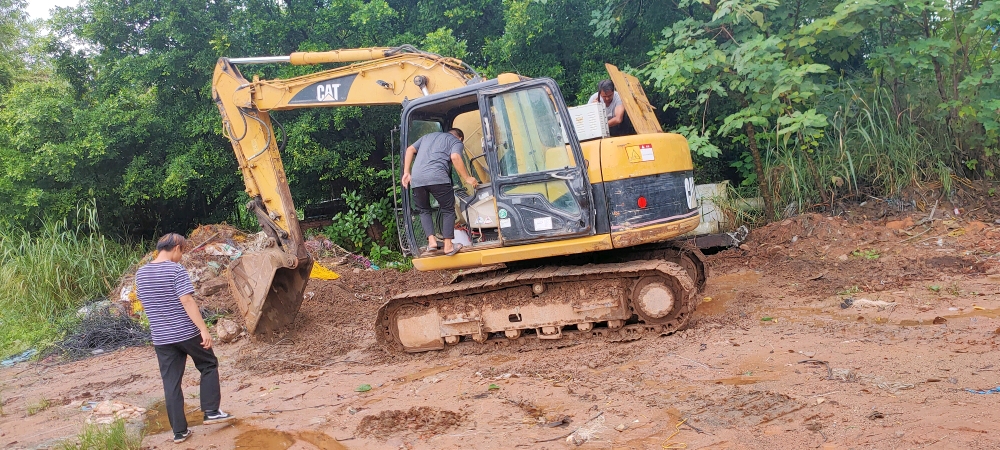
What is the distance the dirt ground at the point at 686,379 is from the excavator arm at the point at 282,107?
57 cm

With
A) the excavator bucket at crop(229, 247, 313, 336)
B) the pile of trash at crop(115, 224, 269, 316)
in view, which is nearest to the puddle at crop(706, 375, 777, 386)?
the excavator bucket at crop(229, 247, 313, 336)

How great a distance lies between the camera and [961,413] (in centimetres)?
363

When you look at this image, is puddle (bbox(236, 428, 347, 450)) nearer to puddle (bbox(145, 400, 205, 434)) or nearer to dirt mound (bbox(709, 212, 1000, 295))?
puddle (bbox(145, 400, 205, 434))

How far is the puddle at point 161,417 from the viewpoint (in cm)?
524

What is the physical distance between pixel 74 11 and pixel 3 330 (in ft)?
17.8

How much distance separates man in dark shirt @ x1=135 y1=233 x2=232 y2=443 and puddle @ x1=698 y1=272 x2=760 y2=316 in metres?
4.66

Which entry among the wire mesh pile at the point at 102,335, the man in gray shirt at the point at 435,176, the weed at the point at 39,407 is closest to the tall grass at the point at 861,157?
the man in gray shirt at the point at 435,176

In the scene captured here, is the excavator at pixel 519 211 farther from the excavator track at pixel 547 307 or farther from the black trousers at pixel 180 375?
the black trousers at pixel 180 375

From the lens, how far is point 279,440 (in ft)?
15.2

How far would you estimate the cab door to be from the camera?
600cm

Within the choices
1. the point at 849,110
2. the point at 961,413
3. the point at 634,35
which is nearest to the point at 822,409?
the point at 961,413

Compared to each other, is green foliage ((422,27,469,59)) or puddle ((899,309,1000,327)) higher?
green foliage ((422,27,469,59))

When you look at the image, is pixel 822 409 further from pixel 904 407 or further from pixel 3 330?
pixel 3 330

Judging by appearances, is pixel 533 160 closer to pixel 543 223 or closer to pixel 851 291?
pixel 543 223
